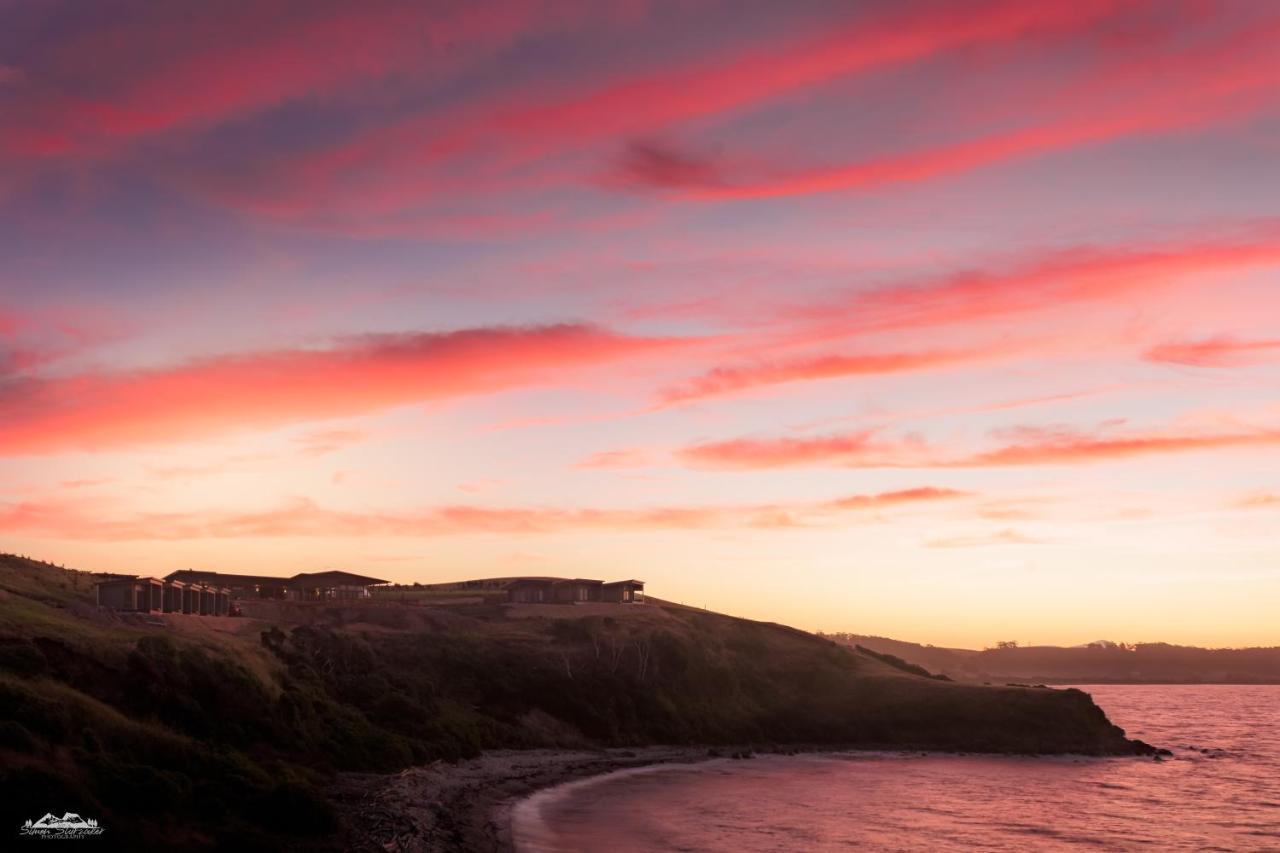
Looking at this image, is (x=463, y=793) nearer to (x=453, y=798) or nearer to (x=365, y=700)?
(x=453, y=798)

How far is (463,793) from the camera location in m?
69.4

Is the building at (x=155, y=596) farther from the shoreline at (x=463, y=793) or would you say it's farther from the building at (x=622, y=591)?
the building at (x=622, y=591)

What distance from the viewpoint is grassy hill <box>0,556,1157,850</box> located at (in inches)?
1778

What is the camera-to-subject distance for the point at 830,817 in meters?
72.5

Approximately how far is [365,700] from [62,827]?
49426 millimetres

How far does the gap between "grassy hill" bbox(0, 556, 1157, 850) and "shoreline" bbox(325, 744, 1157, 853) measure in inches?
85.6

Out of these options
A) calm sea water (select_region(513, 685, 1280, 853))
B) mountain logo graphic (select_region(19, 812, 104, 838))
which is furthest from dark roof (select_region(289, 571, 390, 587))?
mountain logo graphic (select_region(19, 812, 104, 838))

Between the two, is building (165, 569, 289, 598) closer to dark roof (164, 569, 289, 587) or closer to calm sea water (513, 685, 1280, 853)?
dark roof (164, 569, 289, 587)

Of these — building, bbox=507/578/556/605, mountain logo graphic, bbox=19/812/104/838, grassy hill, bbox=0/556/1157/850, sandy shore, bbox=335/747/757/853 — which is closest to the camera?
mountain logo graphic, bbox=19/812/104/838

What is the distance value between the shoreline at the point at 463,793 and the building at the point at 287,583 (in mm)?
53227

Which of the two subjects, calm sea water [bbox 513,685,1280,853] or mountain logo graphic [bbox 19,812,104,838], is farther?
calm sea water [bbox 513,685,1280,853]

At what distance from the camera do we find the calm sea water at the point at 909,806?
64438mm

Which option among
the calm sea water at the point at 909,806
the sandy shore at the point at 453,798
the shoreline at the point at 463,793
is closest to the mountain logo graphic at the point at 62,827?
the sandy shore at the point at 453,798

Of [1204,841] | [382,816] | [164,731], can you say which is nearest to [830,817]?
[1204,841]
